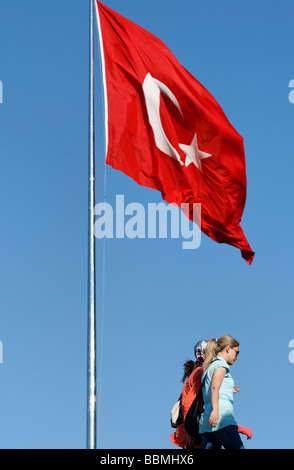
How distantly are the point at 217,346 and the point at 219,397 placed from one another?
2.05ft

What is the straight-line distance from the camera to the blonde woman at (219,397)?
34.5ft

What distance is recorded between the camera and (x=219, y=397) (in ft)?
35.3

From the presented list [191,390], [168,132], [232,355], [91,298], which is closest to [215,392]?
[232,355]

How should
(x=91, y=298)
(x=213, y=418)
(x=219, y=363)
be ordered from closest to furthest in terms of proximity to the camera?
(x=213, y=418)
(x=219, y=363)
(x=91, y=298)

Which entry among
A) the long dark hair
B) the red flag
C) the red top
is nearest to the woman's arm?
the red top

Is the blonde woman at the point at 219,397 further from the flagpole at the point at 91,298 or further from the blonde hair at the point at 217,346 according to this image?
the flagpole at the point at 91,298

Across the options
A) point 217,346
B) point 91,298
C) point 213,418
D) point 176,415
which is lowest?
point 176,415

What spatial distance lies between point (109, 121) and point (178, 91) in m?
2.29

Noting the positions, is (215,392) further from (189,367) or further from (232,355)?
(189,367)

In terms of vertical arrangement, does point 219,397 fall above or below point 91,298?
below

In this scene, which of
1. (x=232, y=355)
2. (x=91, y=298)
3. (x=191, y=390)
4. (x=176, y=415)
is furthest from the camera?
(x=176, y=415)

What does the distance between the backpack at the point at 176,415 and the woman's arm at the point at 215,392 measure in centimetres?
148

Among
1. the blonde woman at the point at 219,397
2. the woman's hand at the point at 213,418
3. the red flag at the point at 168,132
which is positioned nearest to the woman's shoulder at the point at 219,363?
the blonde woman at the point at 219,397
